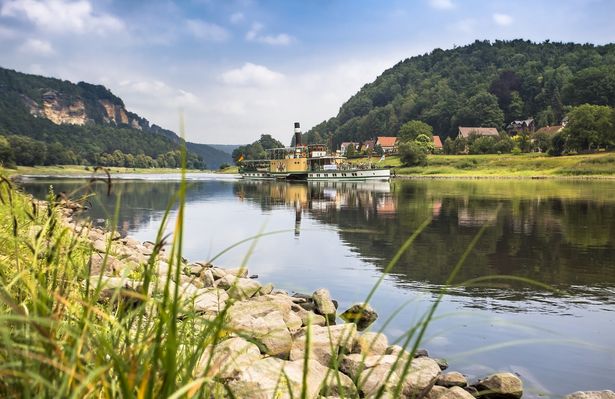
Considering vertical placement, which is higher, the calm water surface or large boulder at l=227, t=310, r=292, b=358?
large boulder at l=227, t=310, r=292, b=358

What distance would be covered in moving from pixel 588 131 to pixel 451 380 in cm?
8611

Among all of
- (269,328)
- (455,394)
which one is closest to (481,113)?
(269,328)

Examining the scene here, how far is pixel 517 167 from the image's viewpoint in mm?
78312

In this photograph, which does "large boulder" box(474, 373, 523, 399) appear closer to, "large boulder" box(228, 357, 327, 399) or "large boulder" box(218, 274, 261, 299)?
"large boulder" box(228, 357, 327, 399)

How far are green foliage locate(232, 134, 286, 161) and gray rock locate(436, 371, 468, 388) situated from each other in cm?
14006

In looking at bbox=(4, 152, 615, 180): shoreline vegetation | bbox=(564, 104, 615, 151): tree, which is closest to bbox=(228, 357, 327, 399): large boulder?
bbox=(4, 152, 615, 180): shoreline vegetation

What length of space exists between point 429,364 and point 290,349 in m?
1.56

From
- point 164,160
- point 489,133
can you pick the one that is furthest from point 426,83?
point 164,160

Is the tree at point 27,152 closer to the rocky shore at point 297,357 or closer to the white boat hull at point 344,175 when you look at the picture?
the white boat hull at point 344,175

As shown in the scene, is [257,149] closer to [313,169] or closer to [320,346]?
[313,169]

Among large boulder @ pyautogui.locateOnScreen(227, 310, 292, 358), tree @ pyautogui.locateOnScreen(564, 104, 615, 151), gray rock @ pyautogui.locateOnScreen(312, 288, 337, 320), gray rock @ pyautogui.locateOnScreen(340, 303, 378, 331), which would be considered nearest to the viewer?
large boulder @ pyautogui.locateOnScreen(227, 310, 292, 358)

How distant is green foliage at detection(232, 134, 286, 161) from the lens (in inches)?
6205

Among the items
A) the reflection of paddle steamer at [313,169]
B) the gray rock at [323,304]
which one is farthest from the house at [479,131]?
A: the gray rock at [323,304]

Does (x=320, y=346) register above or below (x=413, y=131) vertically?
below
